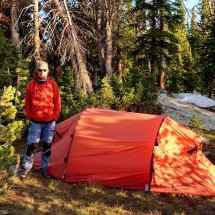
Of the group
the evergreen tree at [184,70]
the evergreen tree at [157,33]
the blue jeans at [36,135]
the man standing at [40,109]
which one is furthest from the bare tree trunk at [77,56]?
the evergreen tree at [184,70]

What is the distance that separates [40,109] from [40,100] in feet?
0.55

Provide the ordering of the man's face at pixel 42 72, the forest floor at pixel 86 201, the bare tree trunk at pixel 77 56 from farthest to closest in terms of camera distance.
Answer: the bare tree trunk at pixel 77 56 < the man's face at pixel 42 72 < the forest floor at pixel 86 201

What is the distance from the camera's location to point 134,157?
6008mm

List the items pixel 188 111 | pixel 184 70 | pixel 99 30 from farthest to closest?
pixel 184 70
pixel 188 111
pixel 99 30

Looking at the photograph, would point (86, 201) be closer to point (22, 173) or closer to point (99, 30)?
point (22, 173)

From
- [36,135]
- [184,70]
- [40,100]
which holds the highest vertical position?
[40,100]

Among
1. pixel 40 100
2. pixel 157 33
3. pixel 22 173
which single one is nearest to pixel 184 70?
pixel 157 33

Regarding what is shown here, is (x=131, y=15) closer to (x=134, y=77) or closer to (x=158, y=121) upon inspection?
(x=134, y=77)

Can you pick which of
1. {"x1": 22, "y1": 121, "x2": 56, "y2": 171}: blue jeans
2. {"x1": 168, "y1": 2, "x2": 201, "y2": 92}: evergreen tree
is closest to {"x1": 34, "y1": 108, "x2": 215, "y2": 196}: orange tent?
{"x1": 22, "y1": 121, "x2": 56, "y2": 171}: blue jeans

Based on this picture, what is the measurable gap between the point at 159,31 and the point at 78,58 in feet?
33.4

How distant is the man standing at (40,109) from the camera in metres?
5.75

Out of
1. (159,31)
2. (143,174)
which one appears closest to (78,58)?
(143,174)

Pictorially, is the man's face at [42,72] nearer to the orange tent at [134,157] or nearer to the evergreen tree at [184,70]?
the orange tent at [134,157]

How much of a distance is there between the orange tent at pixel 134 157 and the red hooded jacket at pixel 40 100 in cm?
92
